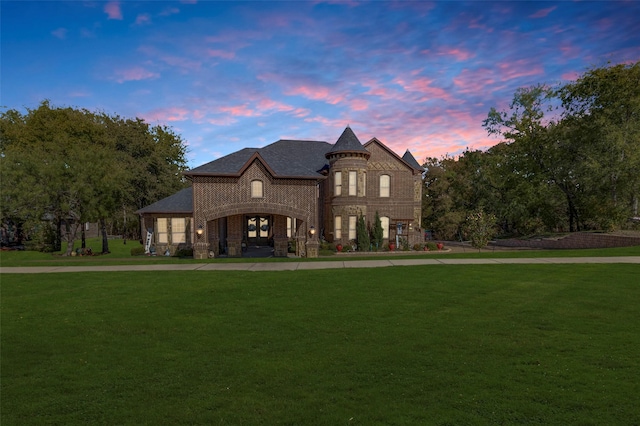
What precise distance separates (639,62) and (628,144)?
8285 mm

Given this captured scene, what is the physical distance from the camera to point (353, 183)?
2986cm

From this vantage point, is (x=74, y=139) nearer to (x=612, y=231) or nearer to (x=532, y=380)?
(x=532, y=380)

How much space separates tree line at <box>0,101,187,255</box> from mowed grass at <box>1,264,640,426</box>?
1971 centimetres

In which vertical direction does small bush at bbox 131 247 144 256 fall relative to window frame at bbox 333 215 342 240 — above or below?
below

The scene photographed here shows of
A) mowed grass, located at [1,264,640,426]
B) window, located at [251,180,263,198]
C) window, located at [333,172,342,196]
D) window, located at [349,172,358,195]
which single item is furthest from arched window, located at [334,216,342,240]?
mowed grass, located at [1,264,640,426]

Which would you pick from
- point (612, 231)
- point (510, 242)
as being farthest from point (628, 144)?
point (510, 242)

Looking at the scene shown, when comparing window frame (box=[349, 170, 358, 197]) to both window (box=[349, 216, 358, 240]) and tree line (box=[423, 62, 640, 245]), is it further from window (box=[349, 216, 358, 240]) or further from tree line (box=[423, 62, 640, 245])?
tree line (box=[423, 62, 640, 245])

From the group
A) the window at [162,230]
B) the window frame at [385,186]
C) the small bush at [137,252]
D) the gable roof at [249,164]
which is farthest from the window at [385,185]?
the small bush at [137,252]

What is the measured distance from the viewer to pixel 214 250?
25.4 m

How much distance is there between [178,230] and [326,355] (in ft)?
82.4

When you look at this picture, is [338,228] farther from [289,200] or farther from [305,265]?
[305,265]

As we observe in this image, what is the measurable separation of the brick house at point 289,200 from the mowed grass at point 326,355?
1190cm

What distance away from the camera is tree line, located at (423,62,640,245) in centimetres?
2925

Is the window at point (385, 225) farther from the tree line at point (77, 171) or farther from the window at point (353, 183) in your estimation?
the tree line at point (77, 171)
